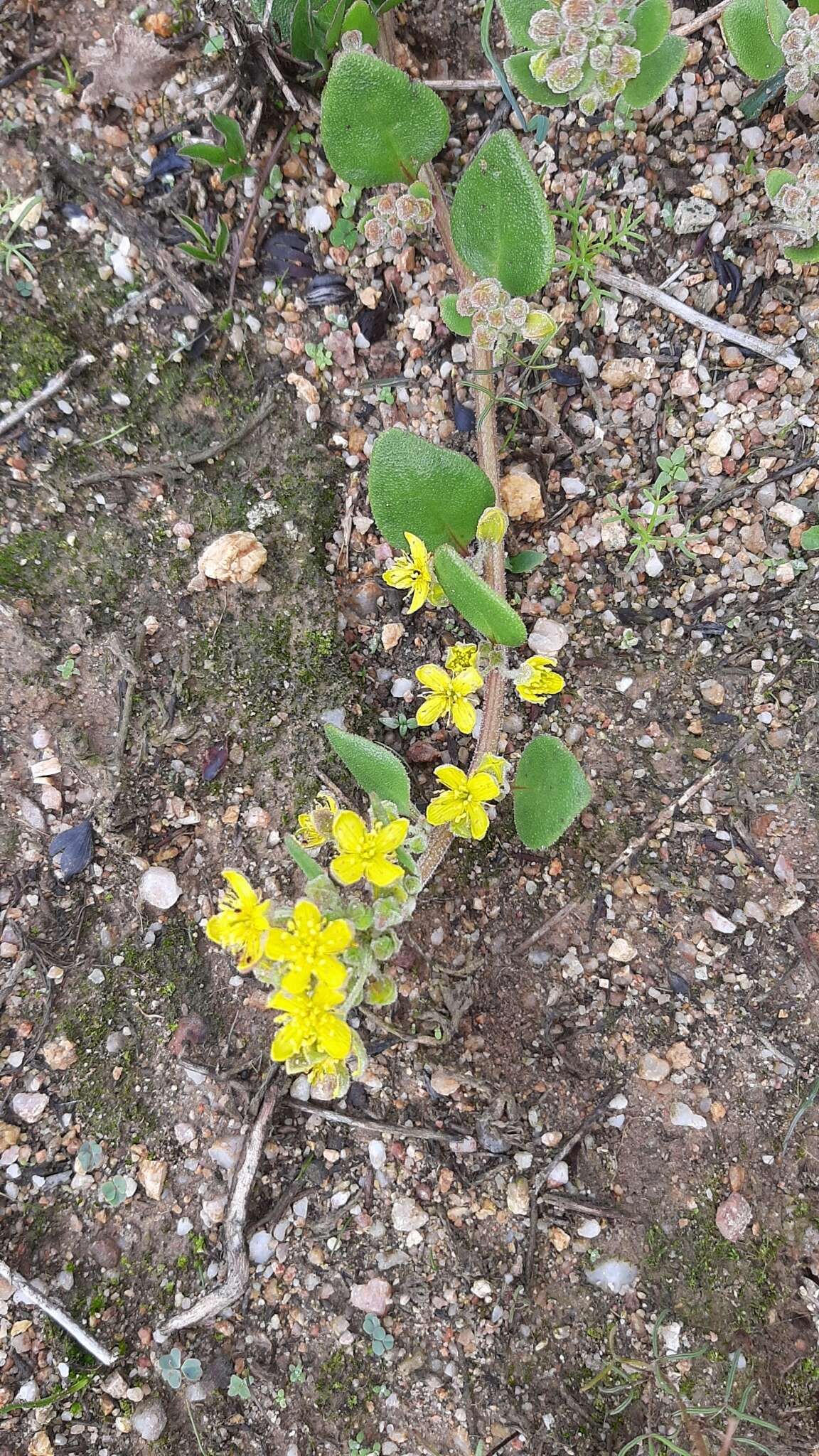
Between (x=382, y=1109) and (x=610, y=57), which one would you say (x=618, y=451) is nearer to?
(x=610, y=57)

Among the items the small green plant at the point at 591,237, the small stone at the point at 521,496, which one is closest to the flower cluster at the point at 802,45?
the small green plant at the point at 591,237

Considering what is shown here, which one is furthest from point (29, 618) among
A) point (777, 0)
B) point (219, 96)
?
point (777, 0)

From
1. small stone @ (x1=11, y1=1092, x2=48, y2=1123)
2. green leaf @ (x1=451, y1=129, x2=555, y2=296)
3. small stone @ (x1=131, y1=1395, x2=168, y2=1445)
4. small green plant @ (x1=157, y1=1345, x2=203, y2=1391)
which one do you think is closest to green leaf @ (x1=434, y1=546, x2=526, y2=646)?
green leaf @ (x1=451, y1=129, x2=555, y2=296)

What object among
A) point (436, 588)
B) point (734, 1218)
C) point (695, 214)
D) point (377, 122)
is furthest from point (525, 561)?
point (734, 1218)

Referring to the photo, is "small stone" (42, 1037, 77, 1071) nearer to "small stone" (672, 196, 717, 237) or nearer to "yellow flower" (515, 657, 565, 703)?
"yellow flower" (515, 657, 565, 703)

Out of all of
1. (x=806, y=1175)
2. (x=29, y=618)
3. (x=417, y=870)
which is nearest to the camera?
(x=417, y=870)

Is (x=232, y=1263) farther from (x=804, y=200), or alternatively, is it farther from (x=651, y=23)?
(x=651, y=23)

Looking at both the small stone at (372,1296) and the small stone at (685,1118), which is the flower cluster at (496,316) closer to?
the small stone at (685,1118)
